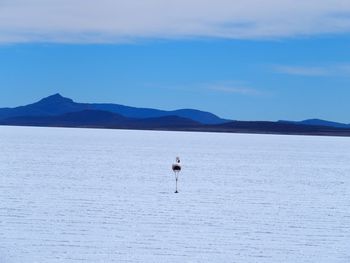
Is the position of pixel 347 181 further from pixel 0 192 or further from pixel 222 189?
pixel 0 192

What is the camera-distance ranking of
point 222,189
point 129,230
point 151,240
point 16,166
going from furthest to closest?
point 16,166 < point 222,189 < point 129,230 < point 151,240

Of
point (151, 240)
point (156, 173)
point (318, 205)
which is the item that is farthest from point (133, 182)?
point (151, 240)

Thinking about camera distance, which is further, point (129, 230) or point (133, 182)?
point (133, 182)

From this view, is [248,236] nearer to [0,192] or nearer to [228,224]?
[228,224]

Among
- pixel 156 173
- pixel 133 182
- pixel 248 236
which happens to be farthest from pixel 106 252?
pixel 156 173

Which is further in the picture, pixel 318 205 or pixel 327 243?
pixel 318 205

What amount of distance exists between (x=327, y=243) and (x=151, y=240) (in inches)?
186

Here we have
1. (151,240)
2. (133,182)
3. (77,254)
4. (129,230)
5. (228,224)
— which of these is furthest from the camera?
(133,182)

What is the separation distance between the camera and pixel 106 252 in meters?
18.8

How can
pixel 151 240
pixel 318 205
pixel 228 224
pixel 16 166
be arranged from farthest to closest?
pixel 16 166, pixel 318 205, pixel 228 224, pixel 151 240

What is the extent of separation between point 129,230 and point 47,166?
100 feet

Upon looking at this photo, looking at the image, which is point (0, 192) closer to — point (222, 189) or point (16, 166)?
point (222, 189)

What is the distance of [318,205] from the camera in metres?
30.5

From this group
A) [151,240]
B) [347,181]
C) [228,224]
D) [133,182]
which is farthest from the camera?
[347,181]
